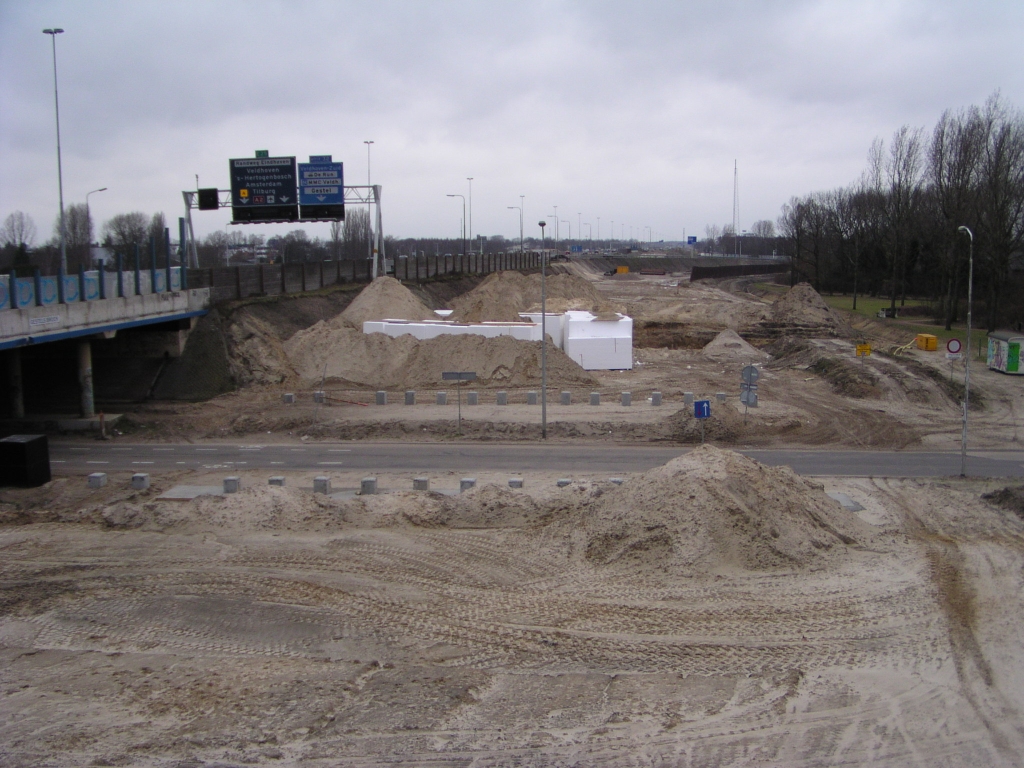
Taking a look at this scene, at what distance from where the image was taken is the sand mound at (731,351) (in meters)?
42.0

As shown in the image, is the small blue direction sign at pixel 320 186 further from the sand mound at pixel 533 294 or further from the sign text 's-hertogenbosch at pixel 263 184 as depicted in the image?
the sand mound at pixel 533 294

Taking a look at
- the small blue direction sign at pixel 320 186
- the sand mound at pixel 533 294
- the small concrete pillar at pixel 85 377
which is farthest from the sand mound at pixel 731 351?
the small concrete pillar at pixel 85 377

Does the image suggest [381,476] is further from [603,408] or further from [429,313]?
[429,313]

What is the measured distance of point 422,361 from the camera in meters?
35.1

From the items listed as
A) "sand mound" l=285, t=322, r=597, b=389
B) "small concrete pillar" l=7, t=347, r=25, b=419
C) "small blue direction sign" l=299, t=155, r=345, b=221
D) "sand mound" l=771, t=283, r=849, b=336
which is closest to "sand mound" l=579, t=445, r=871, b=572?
"sand mound" l=285, t=322, r=597, b=389

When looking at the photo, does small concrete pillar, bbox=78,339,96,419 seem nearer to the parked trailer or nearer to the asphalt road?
the asphalt road

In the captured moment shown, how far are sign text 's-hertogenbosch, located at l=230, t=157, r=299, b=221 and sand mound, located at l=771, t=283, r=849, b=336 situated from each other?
30.3m

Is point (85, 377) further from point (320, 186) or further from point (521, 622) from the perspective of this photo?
point (521, 622)

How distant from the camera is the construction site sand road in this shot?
376 inches

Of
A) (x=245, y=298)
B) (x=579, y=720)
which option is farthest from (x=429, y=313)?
(x=579, y=720)

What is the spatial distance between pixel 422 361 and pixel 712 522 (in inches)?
867

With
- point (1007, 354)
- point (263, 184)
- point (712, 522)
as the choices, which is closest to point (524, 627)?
point (712, 522)

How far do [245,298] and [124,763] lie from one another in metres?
31.4

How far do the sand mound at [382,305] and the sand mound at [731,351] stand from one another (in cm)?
1550
